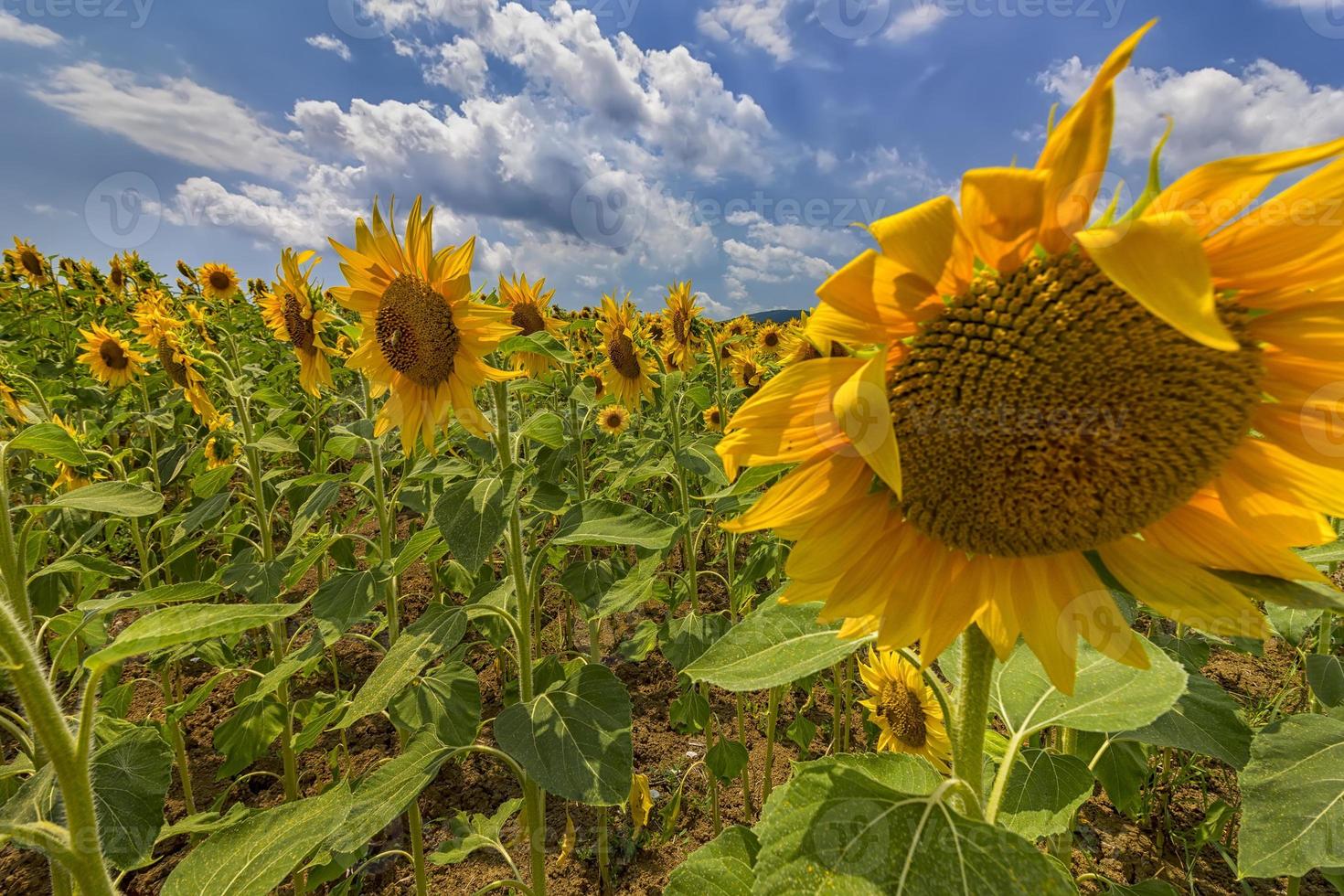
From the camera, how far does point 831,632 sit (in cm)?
103

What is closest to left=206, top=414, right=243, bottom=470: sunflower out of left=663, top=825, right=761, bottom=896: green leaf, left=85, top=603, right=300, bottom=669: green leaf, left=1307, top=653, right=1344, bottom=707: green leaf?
left=85, top=603, right=300, bottom=669: green leaf

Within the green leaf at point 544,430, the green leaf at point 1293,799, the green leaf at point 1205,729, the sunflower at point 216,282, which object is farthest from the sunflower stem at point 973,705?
the sunflower at point 216,282

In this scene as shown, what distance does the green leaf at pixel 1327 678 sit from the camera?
6.50ft

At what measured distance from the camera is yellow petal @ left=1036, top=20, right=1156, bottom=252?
1.99ft

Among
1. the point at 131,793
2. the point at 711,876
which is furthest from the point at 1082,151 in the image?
the point at 131,793

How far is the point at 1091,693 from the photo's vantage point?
1030 millimetres

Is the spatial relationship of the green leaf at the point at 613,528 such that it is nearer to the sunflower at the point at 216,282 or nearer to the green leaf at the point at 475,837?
the green leaf at the point at 475,837

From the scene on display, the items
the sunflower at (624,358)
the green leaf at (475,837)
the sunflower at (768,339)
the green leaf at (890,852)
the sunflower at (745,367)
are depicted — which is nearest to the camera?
the green leaf at (890,852)

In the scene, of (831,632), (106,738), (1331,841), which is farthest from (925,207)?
(106,738)

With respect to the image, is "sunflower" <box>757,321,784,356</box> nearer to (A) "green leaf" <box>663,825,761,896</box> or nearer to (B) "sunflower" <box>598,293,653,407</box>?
(B) "sunflower" <box>598,293,653,407</box>

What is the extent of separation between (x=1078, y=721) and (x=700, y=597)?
4.54 m

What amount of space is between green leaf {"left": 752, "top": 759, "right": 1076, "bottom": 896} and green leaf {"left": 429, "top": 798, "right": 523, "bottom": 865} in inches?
65.2

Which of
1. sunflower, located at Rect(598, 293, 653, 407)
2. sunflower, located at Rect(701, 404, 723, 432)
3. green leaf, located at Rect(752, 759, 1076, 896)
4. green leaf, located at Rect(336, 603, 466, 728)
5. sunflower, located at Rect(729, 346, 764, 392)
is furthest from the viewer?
sunflower, located at Rect(729, 346, 764, 392)

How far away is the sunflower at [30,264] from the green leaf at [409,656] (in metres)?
9.56
